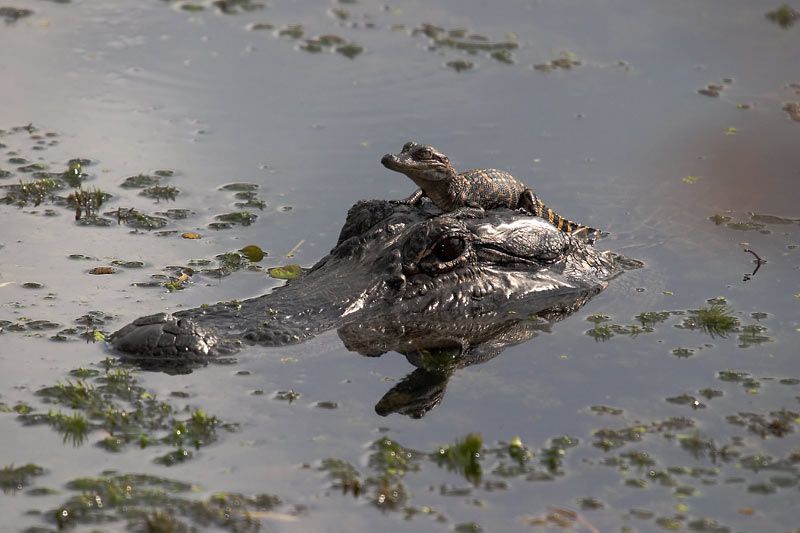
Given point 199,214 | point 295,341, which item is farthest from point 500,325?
point 199,214

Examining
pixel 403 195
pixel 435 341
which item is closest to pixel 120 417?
pixel 435 341

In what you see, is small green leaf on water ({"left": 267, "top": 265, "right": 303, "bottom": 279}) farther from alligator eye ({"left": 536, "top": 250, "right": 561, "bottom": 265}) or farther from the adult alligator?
alligator eye ({"left": 536, "top": 250, "right": 561, "bottom": 265})

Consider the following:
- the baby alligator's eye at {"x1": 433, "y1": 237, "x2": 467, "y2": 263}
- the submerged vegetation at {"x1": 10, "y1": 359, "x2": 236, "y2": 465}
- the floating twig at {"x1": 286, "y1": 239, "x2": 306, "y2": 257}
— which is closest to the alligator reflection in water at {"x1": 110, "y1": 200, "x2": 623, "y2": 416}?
the baby alligator's eye at {"x1": 433, "y1": 237, "x2": 467, "y2": 263}

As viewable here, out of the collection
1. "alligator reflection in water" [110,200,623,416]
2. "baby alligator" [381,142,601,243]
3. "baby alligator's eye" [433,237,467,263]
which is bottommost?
"alligator reflection in water" [110,200,623,416]

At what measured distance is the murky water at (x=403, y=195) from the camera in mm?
6508

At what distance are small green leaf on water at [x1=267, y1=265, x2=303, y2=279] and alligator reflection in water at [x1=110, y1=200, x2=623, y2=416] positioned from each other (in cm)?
74

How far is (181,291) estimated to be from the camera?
9156 mm

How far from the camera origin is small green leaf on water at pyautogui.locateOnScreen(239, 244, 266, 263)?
980 centimetres

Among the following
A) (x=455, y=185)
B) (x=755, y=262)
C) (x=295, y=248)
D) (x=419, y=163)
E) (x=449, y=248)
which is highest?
(x=419, y=163)

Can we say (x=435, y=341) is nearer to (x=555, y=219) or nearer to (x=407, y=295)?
(x=407, y=295)

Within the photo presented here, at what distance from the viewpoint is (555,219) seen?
30.8 feet

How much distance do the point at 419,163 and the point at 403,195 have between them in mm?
2604

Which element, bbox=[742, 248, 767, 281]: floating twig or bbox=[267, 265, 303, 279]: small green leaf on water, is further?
bbox=[742, 248, 767, 281]: floating twig

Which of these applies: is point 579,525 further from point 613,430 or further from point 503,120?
point 503,120
